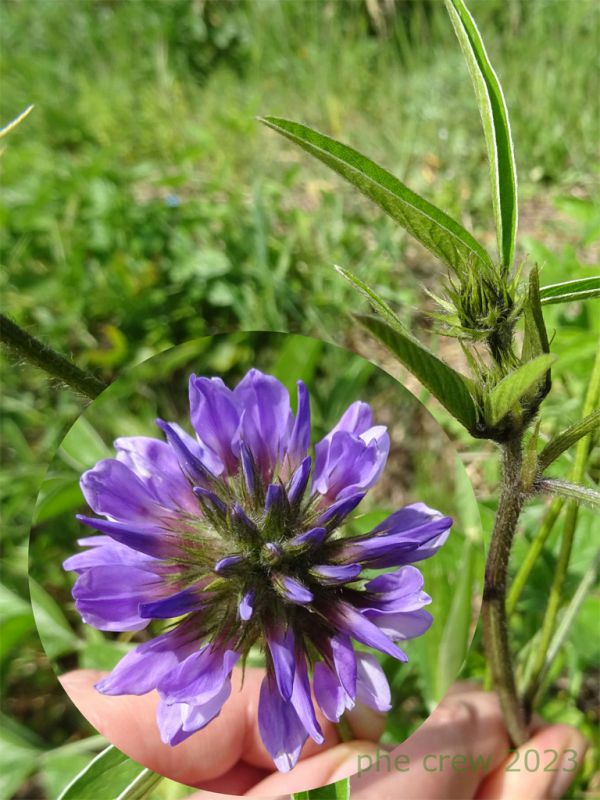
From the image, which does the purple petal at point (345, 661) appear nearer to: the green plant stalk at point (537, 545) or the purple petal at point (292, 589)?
the purple petal at point (292, 589)

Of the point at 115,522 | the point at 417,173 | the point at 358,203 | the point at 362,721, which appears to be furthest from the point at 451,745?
the point at 417,173

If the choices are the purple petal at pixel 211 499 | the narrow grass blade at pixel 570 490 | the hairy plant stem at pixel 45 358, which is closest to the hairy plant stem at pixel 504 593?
the narrow grass blade at pixel 570 490

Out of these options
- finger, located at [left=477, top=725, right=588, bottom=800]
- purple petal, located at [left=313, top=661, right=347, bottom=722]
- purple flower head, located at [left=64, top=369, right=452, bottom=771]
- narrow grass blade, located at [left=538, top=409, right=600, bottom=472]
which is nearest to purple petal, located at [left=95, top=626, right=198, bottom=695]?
purple flower head, located at [left=64, top=369, right=452, bottom=771]

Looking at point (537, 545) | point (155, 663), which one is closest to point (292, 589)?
point (155, 663)

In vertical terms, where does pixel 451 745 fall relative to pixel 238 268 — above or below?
below

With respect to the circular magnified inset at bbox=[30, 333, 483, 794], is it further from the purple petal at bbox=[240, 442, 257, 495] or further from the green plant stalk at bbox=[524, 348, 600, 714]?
the green plant stalk at bbox=[524, 348, 600, 714]

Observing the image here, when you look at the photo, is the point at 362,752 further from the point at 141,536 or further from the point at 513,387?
the point at 513,387

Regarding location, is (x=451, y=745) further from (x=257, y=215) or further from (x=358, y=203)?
(x=358, y=203)
